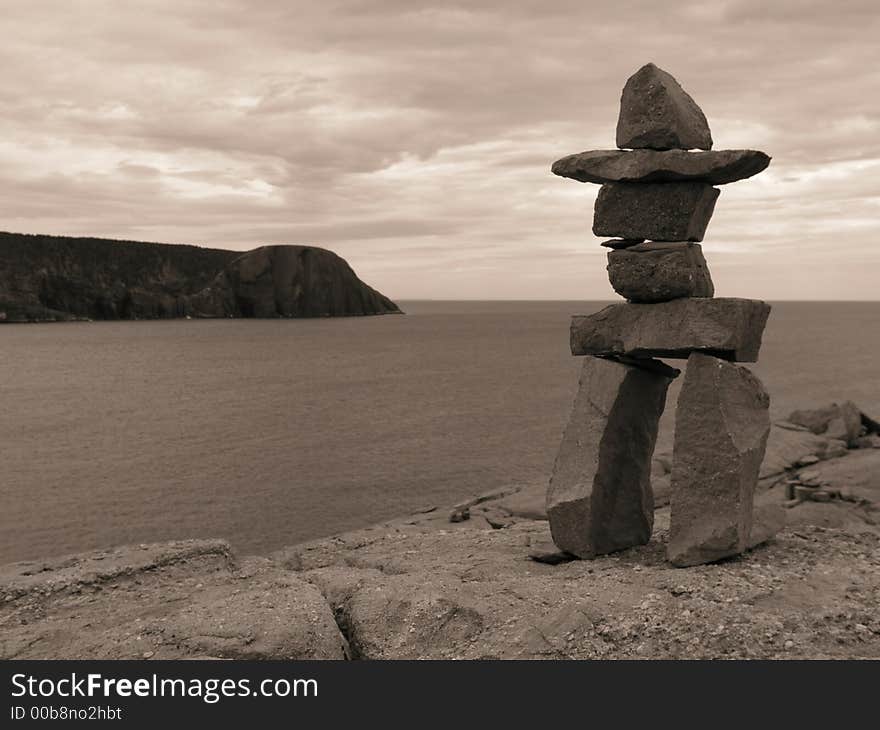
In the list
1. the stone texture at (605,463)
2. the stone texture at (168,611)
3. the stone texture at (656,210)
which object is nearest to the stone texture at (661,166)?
the stone texture at (656,210)

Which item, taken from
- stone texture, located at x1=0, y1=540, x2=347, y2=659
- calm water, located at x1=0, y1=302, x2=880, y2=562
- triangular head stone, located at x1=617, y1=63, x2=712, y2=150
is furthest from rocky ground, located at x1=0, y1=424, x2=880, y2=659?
calm water, located at x1=0, y1=302, x2=880, y2=562

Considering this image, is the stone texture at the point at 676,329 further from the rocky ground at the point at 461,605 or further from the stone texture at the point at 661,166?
the rocky ground at the point at 461,605

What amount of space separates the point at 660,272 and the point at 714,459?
2.69 meters

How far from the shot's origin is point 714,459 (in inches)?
439

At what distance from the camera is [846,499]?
19000mm

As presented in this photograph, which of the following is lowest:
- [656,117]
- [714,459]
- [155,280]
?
[714,459]

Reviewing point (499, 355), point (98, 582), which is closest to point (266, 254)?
point (499, 355)

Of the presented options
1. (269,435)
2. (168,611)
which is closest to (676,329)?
(168,611)

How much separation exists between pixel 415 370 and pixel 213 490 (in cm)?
3856

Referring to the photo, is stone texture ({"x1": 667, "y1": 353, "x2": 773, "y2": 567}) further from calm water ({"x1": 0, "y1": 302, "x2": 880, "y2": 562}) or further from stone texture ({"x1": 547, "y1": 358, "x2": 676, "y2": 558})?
calm water ({"x1": 0, "y1": 302, "x2": 880, "y2": 562})

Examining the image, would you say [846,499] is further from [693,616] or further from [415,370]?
[415,370]

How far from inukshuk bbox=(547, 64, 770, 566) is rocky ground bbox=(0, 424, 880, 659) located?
0.64 meters

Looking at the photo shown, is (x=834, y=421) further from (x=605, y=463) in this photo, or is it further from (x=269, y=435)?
(x=605, y=463)

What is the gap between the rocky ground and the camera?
8.73 meters
